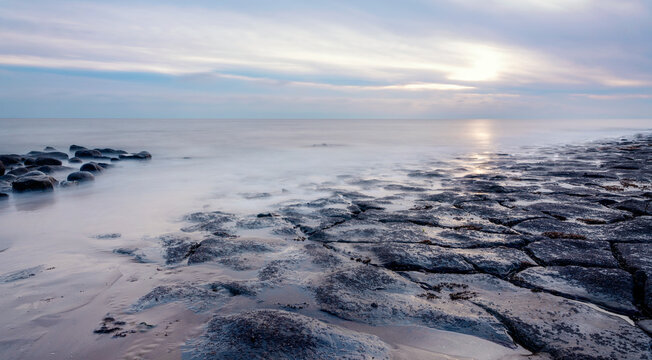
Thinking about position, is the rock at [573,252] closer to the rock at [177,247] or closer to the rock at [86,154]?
the rock at [177,247]

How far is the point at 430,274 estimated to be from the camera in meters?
3.51

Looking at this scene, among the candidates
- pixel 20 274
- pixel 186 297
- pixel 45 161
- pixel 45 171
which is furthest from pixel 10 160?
pixel 186 297

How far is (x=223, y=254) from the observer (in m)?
4.05

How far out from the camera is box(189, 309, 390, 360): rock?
229 cm

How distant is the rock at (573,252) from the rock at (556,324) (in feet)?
2.83

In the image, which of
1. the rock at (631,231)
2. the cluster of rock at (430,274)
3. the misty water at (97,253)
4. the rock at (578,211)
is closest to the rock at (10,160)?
the misty water at (97,253)

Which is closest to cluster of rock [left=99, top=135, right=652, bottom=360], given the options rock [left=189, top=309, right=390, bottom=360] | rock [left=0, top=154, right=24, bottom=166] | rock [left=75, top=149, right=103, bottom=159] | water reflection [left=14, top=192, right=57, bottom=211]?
rock [left=189, top=309, right=390, bottom=360]

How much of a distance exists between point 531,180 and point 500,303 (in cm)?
703

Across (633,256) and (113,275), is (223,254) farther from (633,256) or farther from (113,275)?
(633,256)

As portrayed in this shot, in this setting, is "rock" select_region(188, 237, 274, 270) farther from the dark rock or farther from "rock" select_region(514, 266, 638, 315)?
"rock" select_region(514, 266, 638, 315)

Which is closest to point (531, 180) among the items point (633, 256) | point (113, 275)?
point (633, 256)

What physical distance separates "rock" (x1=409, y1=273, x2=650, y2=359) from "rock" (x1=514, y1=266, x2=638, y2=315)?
0.56 feet

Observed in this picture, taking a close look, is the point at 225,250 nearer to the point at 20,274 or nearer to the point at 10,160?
the point at 20,274

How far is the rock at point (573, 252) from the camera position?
12.0 feet
